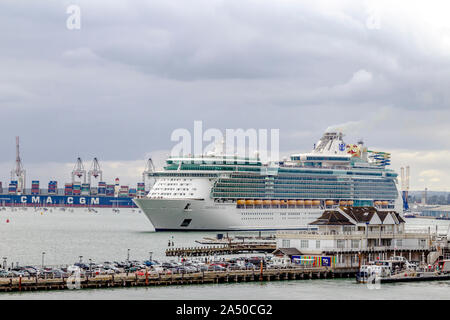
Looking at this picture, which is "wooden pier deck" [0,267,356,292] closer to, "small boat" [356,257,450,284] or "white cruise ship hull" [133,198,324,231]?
"small boat" [356,257,450,284]

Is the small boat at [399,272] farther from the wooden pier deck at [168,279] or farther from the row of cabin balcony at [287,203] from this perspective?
→ the row of cabin balcony at [287,203]

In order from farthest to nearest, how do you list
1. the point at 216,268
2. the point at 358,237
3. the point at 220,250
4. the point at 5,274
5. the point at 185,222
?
the point at 185,222 → the point at 220,250 → the point at 358,237 → the point at 216,268 → the point at 5,274

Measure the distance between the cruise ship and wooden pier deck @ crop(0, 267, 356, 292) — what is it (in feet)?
172

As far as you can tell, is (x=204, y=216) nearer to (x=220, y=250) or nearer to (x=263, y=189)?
(x=263, y=189)

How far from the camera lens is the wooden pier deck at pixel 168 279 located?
60.6 m

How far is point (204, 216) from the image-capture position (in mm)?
123000

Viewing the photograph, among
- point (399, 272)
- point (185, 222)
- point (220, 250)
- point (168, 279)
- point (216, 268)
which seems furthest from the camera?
point (185, 222)

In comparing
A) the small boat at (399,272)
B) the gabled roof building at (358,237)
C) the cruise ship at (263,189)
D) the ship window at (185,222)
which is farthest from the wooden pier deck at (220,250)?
the small boat at (399,272)

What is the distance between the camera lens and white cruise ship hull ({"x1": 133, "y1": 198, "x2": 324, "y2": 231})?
395 ft

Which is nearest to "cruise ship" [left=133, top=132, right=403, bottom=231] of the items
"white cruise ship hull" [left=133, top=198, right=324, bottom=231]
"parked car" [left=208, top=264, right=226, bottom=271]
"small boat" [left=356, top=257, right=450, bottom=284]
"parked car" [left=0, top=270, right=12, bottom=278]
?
"white cruise ship hull" [left=133, top=198, right=324, bottom=231]

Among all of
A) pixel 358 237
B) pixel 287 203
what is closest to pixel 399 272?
pixel 358 237

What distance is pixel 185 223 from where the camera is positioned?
400ft

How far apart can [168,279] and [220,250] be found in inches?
1256
